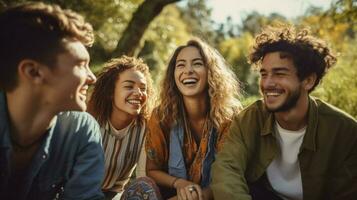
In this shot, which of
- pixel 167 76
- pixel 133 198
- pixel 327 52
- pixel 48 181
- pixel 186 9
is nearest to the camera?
pixel 48 181

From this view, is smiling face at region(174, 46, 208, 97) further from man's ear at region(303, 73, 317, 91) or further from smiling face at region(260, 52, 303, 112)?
man's ear at region(303, 73, 317, 91)

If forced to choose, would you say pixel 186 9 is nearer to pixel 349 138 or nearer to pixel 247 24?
pixel 247 24

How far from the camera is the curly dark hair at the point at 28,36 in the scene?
7.25ft

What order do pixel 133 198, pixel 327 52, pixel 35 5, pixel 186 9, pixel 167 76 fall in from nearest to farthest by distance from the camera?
pixel 35 5 → pixel 133 198 → pixel 327 52 → pixel 167 76 → pixel 186 9

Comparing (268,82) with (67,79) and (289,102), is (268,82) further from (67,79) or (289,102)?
(67,79)

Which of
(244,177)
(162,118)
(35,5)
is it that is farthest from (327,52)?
(35,5)

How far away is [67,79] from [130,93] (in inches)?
65.6

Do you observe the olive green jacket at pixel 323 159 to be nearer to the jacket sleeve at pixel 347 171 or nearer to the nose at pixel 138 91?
the jacket sleeve at pixel 347 171

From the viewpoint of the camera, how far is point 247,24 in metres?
42.2

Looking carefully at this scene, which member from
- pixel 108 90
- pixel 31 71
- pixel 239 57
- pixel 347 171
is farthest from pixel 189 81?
pixel 239 57

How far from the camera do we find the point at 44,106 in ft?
7.59

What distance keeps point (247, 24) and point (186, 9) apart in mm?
6541

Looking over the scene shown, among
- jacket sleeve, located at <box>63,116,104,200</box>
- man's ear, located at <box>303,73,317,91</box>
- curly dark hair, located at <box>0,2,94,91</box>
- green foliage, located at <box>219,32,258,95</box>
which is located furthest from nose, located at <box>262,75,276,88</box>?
green foliage, located at <box>219,32,258,95</box>

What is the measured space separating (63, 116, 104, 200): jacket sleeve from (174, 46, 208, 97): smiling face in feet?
4.48
